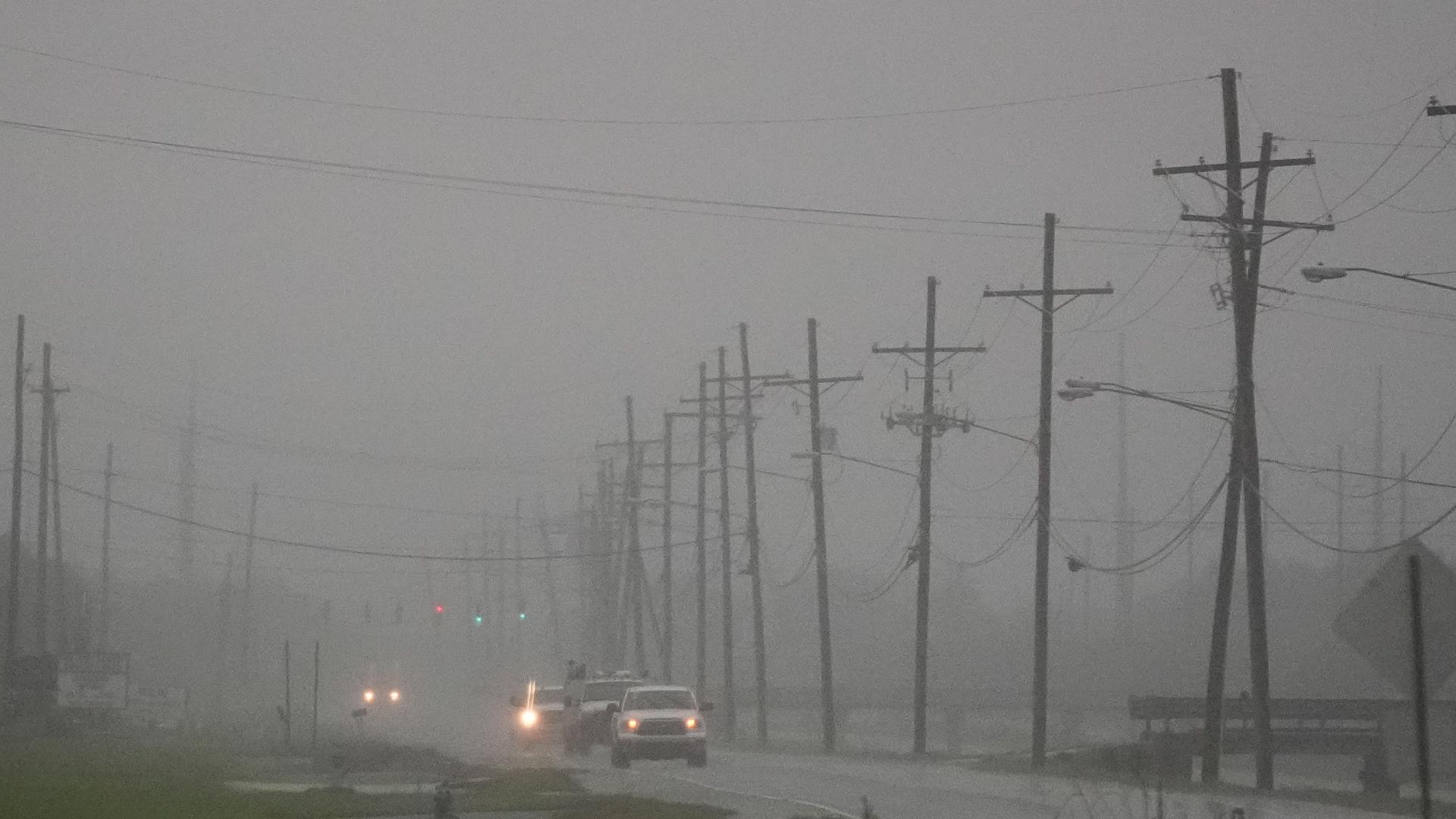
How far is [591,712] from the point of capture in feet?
159

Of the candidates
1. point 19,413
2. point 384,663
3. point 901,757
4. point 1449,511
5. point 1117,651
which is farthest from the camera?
point 384,663

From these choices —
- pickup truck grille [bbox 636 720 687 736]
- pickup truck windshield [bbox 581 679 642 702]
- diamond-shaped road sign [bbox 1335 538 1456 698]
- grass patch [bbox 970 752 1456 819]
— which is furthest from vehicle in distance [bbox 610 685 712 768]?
diamond-shaped road sign [bbox 1335 538 1456 698]

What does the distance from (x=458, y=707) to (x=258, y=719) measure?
36402 mm

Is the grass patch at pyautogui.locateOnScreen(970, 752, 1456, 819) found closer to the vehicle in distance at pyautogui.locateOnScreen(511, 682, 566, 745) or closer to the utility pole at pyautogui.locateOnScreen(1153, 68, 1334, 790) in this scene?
the utility pole at pyautogui.locateOnScreen(1153, 68, 1334, 790)

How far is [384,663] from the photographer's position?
7776 inches

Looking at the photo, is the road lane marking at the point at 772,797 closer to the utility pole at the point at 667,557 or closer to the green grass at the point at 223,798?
the green grass at the point at 223,798

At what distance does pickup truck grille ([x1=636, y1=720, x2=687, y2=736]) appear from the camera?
39.5 meters

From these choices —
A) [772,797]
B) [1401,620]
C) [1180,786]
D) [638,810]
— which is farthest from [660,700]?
[1401,620]

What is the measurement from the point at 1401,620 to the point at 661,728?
2847 cm

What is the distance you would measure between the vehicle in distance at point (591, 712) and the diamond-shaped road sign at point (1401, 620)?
1421 inches

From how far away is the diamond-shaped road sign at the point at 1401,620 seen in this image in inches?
468

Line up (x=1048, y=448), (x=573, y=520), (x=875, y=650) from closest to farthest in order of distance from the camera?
(x=1048, y=448)
(x=573, y=520)
(x=875, y=650)

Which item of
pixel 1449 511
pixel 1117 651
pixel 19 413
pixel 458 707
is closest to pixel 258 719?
pixel 19 413

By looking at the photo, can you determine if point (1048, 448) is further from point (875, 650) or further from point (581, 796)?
point (875, 650)
